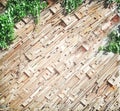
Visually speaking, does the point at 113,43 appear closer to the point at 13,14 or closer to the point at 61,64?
the point at 61,64

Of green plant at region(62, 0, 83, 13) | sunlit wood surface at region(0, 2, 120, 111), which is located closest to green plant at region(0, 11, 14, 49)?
sunlit wood surface at region(0, 2, 120, 111)

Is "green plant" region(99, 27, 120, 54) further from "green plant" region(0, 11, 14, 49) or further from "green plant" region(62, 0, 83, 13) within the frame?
"green plant" region(0, 11, 14, 49)

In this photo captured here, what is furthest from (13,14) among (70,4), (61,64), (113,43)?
(113,43)

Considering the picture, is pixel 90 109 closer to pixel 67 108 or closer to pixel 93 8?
pixel 67 108

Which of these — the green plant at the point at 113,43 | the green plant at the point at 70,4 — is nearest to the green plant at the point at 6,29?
the green plant at the point at 70,4


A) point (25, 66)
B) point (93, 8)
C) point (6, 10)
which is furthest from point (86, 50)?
point (6, 10)
